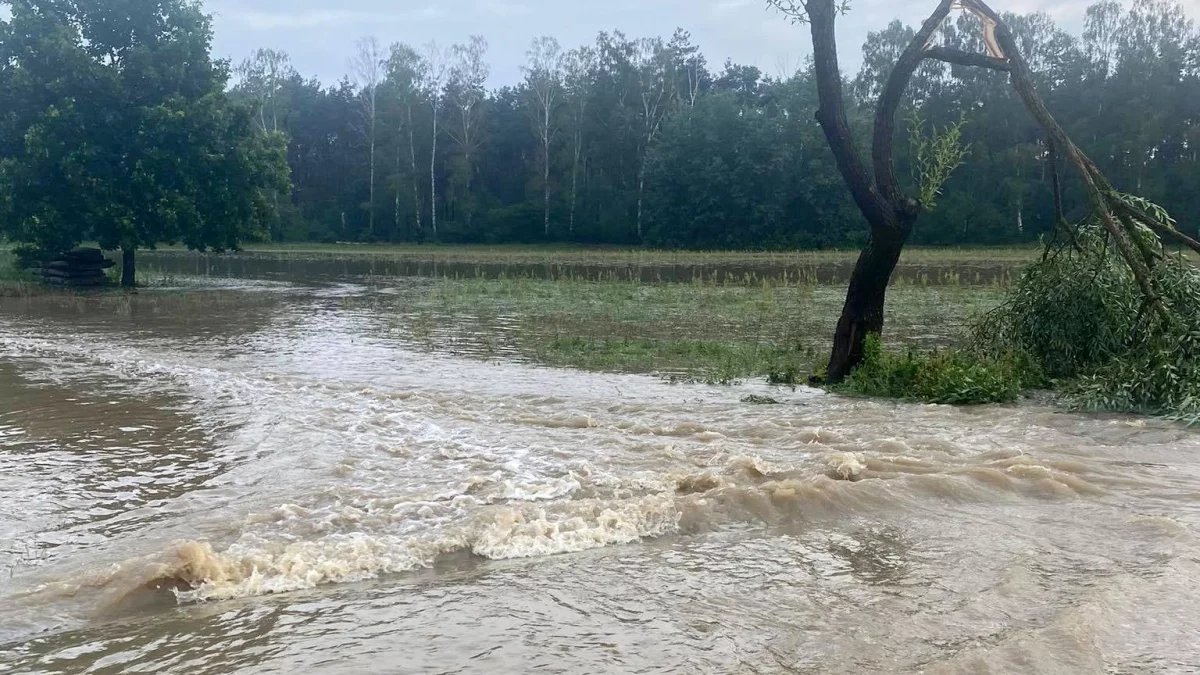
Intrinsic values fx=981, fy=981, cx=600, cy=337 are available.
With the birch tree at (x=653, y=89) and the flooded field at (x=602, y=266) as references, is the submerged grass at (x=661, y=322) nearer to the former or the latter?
the flooded field at (x=602, y=266)

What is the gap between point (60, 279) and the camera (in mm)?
25875

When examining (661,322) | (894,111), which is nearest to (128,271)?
(661,322)

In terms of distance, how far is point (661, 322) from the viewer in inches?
705

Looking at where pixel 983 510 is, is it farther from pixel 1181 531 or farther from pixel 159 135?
pixel 159 135

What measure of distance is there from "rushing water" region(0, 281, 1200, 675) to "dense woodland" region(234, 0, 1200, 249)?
47.6m

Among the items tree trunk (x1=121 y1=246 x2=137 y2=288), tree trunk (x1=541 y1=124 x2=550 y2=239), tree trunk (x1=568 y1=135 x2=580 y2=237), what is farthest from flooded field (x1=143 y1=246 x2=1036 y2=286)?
tree trunk (x1=541 y1=124 x2=550 y2=239)

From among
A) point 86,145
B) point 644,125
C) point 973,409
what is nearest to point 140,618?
point 973,409

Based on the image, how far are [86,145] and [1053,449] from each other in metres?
23.3

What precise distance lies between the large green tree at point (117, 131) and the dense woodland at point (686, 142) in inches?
1416

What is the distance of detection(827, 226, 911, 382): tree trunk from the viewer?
11.3 metres

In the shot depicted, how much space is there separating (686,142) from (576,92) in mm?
10455

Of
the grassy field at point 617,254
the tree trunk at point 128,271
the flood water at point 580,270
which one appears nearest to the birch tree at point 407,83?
the grassy field at point 617,254

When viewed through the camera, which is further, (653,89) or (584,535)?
(653,89)

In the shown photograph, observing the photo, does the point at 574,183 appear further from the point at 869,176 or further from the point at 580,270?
the point at 869,176
